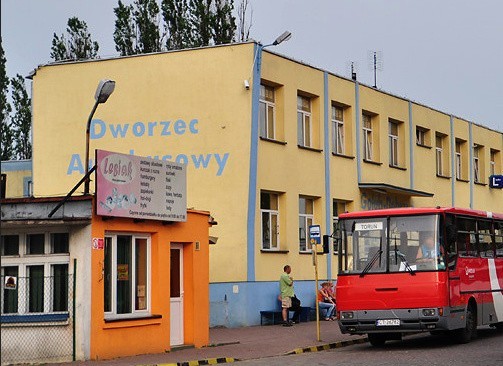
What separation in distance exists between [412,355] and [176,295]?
18.5ft

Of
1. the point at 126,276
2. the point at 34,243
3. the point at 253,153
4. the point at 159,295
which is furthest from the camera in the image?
the point at 253,153

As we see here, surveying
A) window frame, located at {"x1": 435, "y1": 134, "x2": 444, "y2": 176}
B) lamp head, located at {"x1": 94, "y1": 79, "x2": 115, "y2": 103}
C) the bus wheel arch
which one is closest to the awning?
window frame, located at {"x1": 435, "y1": 134, "x2": 444, "y2": 176}

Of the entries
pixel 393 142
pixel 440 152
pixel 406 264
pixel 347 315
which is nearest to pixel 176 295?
pixel 347 315

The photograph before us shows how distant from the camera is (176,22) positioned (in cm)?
4972

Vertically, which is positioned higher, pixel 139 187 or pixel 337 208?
pixel 337 208

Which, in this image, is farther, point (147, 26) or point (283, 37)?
point (147, 26)

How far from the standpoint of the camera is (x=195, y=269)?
23375 millimetres

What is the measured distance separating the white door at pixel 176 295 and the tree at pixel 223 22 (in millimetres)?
24196

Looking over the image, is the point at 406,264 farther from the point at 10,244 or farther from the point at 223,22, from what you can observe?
the point at 223,22

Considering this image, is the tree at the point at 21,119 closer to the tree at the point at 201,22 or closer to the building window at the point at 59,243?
the tree at the point at 201,22

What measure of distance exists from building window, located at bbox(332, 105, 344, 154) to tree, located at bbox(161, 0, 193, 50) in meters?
11.9

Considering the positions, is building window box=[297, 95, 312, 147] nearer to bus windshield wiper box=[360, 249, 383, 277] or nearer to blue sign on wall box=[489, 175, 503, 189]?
bus windshield wiper box=[360, 249, 383, 277]

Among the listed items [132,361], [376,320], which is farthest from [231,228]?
[132,361]

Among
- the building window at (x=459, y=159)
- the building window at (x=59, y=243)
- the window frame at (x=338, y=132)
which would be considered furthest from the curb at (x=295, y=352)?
the building window at (x=459, y=159)
